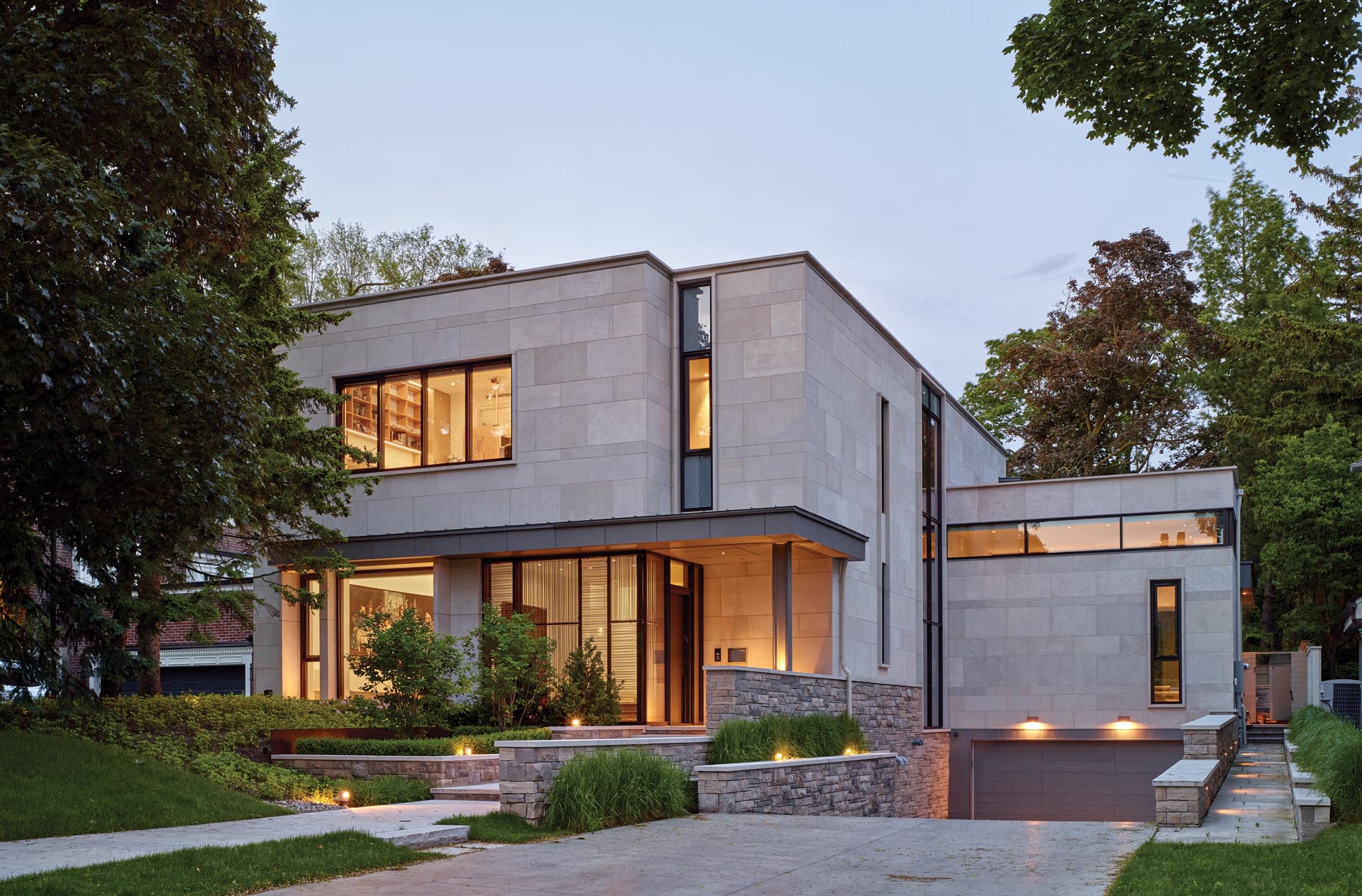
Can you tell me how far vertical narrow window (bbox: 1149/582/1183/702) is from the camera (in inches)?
1067

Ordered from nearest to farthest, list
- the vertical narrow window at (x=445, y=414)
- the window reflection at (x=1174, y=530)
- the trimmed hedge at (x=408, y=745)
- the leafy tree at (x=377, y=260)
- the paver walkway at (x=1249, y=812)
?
1. the paver walkway at (x=1249, y=812)
2. the trimmed hedge at (x=408, y=745)
3. the vertical narrow window at (x=445, y=414)
4. the window reflection at (x=1174, y=530)
5. the leafy tree at (x=377, y=260)

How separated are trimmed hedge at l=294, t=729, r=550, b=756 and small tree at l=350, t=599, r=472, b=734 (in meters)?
0.52

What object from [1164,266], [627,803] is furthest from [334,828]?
[1164,266]

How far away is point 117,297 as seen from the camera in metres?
8.64

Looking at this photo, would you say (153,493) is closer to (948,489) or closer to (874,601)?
(874,601)

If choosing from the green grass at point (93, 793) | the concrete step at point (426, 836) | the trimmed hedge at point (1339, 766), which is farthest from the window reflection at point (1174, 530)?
the green grass at point (93, 793)

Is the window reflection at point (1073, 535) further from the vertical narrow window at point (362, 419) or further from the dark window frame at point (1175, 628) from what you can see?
the vertical narrow window at point (362, 419)

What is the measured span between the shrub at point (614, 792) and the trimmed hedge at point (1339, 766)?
6.62 meters

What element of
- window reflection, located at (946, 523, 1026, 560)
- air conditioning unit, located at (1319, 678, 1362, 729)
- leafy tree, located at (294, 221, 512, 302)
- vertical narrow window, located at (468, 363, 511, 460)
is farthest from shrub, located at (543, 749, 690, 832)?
leafy tree, located at (294, 221, 512, 302)

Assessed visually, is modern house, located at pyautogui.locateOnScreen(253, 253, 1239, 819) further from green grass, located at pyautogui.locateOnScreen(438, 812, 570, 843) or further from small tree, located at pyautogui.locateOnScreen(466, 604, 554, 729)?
green grass, located at pyautogui.locateOnScreen(438, 812, 570, 843)

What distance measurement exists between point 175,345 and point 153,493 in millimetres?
1077

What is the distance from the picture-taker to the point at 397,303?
22.9m

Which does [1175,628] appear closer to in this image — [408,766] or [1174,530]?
[1174,530]

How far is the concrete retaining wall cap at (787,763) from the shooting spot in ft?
48.0
